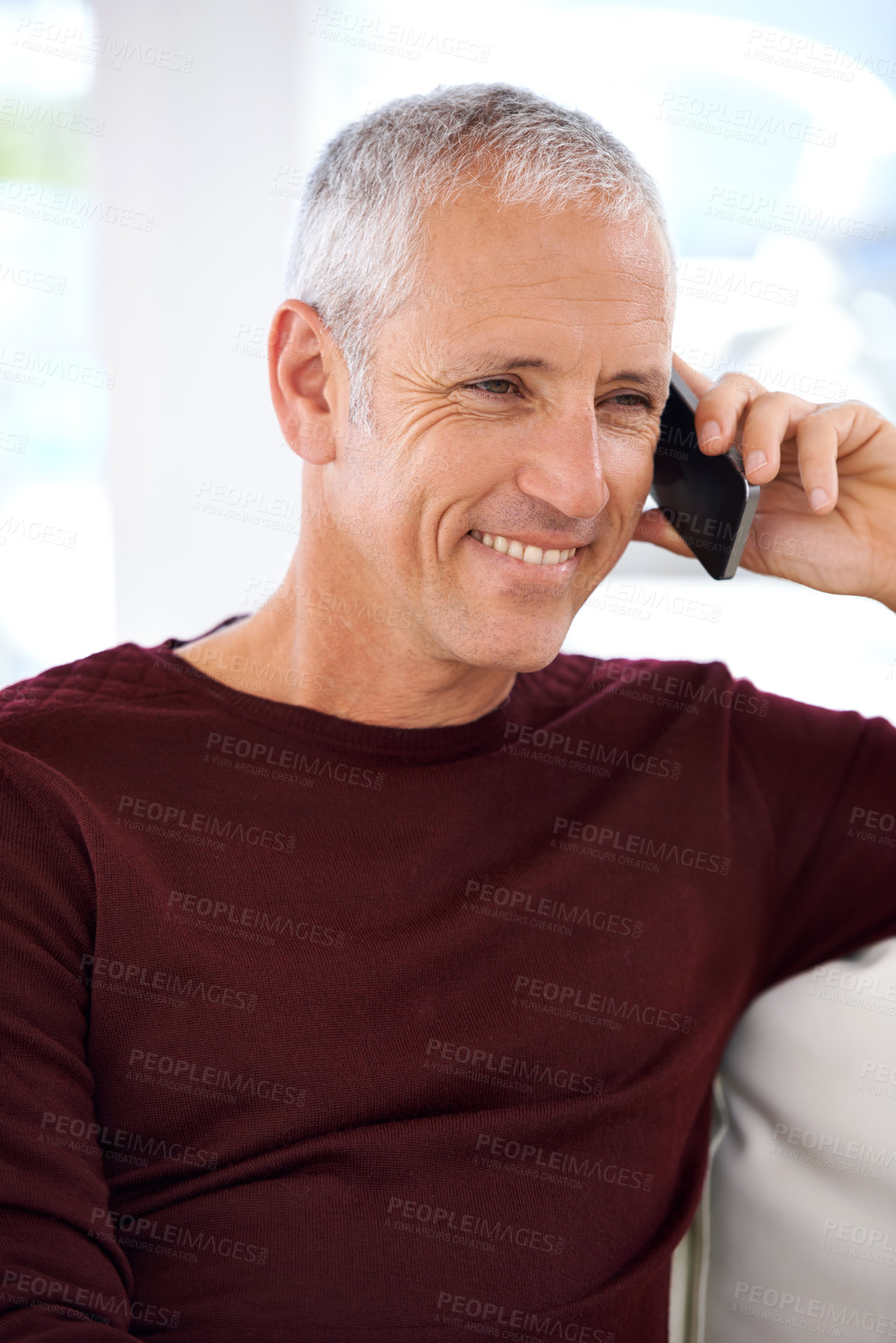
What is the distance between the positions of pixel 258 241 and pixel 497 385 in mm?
1700

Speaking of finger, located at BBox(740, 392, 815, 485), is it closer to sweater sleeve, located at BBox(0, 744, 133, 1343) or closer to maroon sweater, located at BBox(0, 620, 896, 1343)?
maroon sweater, located at BBox(0, 620, 896, 1343)

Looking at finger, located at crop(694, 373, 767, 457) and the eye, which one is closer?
the eye

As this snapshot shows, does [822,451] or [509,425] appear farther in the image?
[822,451]

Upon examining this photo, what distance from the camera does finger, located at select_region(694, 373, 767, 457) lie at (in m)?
1.36

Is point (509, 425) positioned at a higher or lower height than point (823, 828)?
higher

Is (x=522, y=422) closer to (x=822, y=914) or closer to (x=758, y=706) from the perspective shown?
(x=758, y=706)

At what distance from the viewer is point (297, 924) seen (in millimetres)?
1153

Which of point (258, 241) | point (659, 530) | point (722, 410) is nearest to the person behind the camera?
point (722, 410)

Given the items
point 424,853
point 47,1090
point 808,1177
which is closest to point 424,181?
point 424,853

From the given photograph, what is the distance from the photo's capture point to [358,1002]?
45.0 inches

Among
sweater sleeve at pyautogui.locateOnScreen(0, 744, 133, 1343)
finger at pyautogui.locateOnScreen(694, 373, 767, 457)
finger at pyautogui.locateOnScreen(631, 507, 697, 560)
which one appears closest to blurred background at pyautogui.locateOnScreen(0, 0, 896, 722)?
finger at pyautogui.locateOnScreen(631, 507, 697, 560)

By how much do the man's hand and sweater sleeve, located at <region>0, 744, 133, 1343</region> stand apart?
0.87m

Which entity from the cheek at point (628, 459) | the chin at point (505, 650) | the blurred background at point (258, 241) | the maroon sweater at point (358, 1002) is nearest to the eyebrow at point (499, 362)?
the cheek at point (628, 459)

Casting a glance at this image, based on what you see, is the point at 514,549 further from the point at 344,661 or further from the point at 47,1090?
the point at 47,1090
